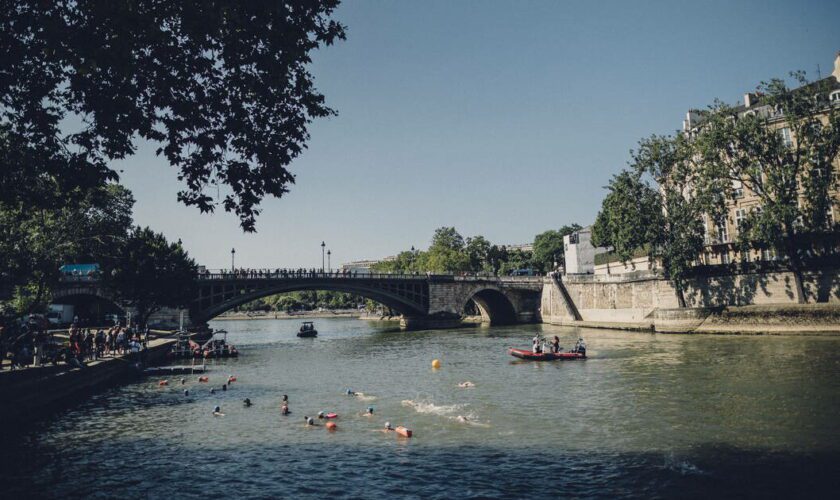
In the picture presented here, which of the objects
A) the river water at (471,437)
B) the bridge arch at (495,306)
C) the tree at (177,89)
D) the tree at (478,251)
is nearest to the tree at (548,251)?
the tree at (478,251)

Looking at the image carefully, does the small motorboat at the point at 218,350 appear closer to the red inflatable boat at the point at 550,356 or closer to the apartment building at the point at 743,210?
the red inflatable boat at the point at 550,356

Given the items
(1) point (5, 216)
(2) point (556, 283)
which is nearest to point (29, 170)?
(1) point (5, 216)

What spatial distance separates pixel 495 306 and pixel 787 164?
205 feet

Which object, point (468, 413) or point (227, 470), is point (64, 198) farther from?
point (468, 413)

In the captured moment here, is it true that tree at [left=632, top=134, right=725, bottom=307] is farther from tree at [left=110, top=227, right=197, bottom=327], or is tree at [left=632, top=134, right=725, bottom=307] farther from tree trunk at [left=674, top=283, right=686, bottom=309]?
tree at [left=110, top=227, right=197, bottom=327]

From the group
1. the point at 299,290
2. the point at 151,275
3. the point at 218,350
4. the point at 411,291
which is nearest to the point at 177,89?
the point at 218,350

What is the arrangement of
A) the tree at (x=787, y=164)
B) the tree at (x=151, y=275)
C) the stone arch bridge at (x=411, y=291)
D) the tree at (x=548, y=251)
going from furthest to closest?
the tree at (x=548, y=251) < the stone arch bridge at (x=411, y=291) < the tree at (x=151, y=275) < the tree at (x=787, y=164)

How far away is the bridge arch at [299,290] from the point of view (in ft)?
249

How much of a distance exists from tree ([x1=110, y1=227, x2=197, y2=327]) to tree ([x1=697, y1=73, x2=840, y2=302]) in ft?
211

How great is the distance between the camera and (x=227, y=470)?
17.8 m

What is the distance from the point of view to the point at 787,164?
55188 mm

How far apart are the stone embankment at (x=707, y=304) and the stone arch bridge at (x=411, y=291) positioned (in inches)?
411

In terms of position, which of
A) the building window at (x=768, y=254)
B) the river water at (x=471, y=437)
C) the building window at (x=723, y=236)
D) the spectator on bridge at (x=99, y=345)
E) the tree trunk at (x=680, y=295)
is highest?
the building window at (x=723, y=236)

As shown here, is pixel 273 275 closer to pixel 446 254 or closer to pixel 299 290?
pixel 299 290
